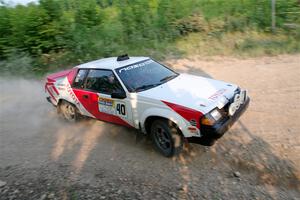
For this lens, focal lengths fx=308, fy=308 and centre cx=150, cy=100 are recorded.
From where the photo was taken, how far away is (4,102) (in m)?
9.12

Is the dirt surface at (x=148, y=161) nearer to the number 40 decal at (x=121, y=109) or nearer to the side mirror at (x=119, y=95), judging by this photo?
the number 40 decal at (x=121, y=109)

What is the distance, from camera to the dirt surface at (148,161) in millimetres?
4277

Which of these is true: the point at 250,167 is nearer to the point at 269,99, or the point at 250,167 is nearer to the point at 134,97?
the point at 134,97

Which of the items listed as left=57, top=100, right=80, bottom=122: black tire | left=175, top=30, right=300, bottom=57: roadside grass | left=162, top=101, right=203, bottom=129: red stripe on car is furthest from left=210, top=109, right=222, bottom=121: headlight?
left=175, top=30, right=300, bottom=57: roadside grass

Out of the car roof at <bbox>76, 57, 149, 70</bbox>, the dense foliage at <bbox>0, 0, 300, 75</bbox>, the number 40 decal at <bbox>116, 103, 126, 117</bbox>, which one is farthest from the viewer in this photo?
the dense foliage at <bbox>0, 0, 300, 75</bbox>

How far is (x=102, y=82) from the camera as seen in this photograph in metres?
5.84

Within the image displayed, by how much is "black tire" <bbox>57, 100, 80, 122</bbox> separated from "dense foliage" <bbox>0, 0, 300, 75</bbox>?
4.70 m

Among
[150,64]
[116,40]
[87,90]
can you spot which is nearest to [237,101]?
[150,64]

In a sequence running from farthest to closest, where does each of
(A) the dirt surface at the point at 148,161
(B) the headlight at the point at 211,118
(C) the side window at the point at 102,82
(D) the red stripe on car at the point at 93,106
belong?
(D) the red stripe on car at the point at 93,106 → (C) the side window at the point at 102,82 → (B) the headlight at the point at 211,118 → (A) the dirt surface at the point at 148,161

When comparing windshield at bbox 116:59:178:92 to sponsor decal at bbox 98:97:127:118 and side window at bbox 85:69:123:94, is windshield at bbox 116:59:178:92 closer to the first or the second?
side window at bbox 85:69:123:94

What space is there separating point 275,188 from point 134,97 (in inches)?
99.8

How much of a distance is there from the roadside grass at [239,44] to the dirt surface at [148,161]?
360 centimetres

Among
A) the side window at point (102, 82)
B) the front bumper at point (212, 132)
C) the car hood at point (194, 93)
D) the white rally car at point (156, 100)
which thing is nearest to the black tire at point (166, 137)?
the white rally car at point (156, 100)

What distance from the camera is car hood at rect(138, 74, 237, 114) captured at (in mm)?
4637
